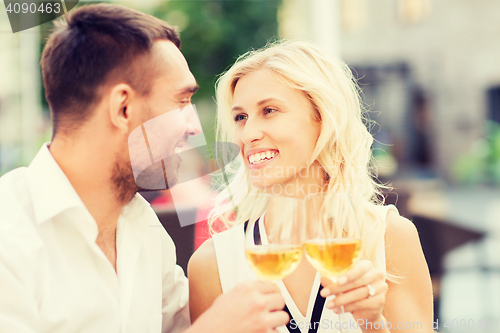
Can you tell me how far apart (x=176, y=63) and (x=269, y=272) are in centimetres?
64

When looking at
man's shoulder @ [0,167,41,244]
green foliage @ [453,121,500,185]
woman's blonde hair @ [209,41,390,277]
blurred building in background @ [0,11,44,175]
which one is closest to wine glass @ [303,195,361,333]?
woman's blonde hair @ [209,41,390,277]

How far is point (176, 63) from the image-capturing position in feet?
3.95

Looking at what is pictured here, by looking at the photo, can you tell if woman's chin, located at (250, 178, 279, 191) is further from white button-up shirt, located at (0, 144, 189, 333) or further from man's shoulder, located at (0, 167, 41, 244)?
man's shoulder, located at (0, 167, 41, 244)

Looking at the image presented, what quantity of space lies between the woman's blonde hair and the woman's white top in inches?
3.9

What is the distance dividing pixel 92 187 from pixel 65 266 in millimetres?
222

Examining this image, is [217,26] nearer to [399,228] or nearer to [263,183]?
[263,183]

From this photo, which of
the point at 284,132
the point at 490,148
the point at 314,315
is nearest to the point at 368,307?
the point at 314,315

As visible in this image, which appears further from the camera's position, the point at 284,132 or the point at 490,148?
the point at 490,148

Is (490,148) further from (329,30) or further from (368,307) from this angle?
(368,307)

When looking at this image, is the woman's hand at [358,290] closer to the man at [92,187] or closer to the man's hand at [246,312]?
the man's hand at [246,312]

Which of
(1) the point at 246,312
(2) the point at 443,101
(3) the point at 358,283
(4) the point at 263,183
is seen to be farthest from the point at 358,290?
(2) the point at 443,101

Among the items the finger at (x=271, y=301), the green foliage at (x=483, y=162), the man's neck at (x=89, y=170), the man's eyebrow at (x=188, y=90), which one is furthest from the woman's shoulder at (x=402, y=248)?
the green foliage at (x=483, y=162)

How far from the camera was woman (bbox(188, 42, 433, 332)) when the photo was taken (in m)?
1.28

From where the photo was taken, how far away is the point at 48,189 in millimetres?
1075
